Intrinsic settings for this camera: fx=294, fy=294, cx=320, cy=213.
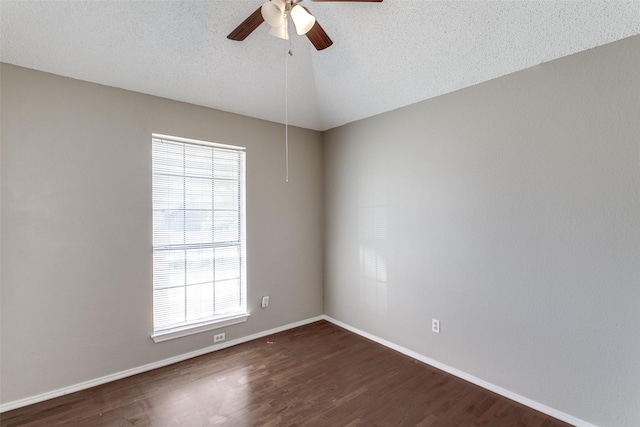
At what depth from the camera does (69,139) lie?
2.41 m

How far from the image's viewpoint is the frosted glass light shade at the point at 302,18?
1658 mm

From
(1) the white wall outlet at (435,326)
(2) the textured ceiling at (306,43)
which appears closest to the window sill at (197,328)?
(1) the white wall outlet at (435,326)

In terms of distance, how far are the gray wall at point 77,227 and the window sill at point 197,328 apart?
0.24 feet

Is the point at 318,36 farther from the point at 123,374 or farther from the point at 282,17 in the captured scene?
the point at 123,374

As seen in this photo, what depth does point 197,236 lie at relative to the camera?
3.08 m

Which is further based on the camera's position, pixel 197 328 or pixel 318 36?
pixel 197 328

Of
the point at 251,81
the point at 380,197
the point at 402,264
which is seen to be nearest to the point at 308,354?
the point at 402,264

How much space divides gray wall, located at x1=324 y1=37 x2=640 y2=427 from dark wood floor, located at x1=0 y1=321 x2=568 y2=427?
29cm

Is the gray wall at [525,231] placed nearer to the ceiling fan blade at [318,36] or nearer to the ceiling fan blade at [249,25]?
the ceiling fan blade at [318,36]

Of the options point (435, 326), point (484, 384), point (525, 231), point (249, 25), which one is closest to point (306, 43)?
point (249, 25)

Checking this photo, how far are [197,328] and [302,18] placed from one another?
2.87 m

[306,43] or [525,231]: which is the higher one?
[306,43]

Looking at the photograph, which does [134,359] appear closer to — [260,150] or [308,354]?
[308,354]

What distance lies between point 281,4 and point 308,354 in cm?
298
